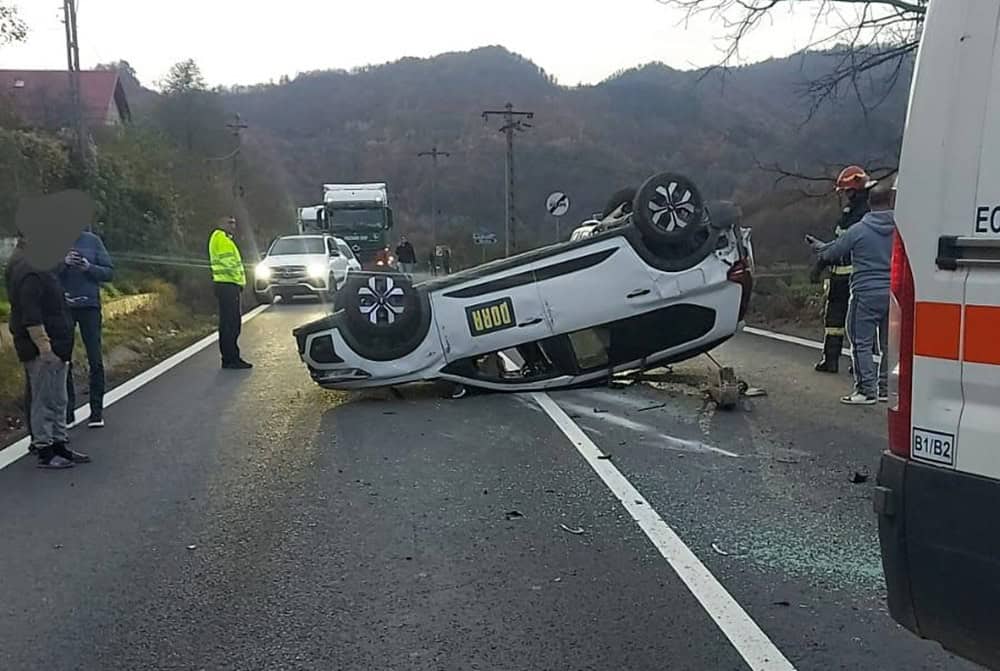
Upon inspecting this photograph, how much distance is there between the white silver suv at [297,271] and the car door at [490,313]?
12.9m

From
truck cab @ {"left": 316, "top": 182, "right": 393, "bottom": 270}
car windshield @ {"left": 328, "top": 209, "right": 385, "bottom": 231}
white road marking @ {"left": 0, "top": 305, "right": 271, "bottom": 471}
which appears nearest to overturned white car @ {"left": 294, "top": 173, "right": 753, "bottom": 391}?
white road marking @ {"left": 0, "top": 305, "right": 271, "bottom": 471}

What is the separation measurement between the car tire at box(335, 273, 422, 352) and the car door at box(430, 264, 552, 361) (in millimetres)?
237

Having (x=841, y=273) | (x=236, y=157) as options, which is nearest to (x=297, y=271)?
(x=841, y=273)

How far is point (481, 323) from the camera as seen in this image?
8.76 metres

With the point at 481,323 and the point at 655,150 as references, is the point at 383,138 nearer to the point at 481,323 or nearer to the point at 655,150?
the point at 655,150

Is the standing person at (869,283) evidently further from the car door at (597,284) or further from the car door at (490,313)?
the car door at (490,313)

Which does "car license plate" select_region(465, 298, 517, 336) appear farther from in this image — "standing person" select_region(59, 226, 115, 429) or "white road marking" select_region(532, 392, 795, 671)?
"standing person" select_region(59, 226, 115, 429)

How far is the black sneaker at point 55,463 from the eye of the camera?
656cm

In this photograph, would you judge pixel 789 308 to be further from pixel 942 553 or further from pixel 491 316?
pixel 942 553

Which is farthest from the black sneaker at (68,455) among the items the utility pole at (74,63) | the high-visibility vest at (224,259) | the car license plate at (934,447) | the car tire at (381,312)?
the utility pole at (74,63)

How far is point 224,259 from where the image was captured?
37.0 ft

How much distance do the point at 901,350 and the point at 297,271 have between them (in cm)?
1999

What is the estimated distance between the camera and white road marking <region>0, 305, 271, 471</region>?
23.0ft

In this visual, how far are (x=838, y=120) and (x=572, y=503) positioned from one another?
14.8 metres
